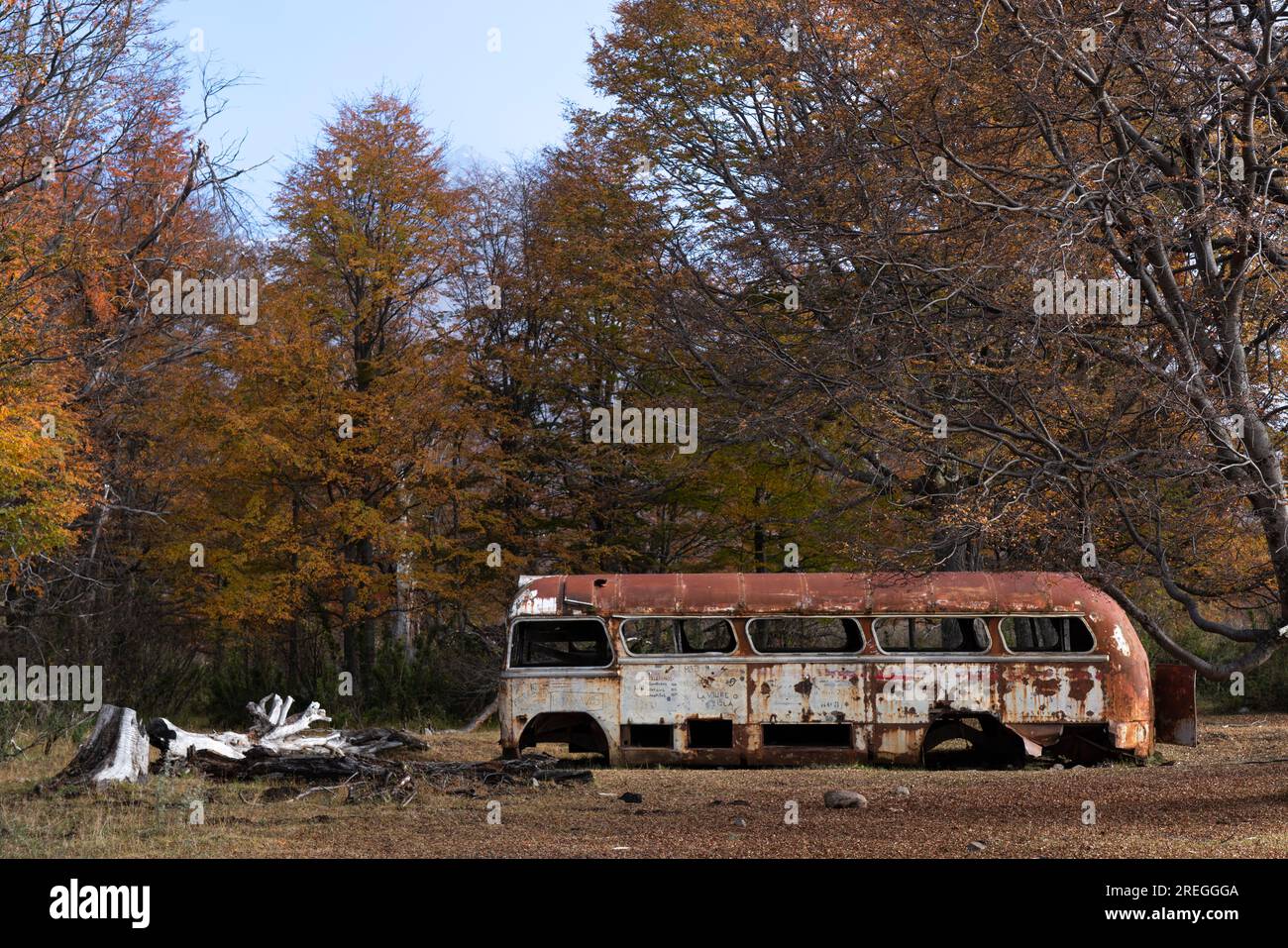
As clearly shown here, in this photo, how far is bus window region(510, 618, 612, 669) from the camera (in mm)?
17156

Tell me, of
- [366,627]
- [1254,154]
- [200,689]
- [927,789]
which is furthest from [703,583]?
[200,689]

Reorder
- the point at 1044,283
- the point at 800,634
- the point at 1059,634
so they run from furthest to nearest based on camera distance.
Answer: the point at 800,634
the point at 1059,634
the point at 1044,283

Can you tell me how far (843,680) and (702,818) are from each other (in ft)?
17.3

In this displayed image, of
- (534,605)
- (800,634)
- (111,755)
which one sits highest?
(534,605)

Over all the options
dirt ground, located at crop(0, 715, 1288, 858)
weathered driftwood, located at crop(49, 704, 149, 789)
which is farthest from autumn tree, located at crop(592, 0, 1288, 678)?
weathered driftwood, located at crop(49, 704, 149, 789)

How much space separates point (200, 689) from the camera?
87.1 ft

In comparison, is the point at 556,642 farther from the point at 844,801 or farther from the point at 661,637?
the point at 844,801

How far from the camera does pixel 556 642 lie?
698 inches

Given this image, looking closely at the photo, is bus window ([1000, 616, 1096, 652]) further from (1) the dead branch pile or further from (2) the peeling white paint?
(1) the dead branch pile

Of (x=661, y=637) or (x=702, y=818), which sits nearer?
(x=702, y=818)

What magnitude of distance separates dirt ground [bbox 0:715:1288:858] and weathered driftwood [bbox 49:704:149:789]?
0.45 m

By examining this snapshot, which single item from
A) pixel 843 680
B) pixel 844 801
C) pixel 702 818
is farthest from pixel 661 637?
pixel 702 818

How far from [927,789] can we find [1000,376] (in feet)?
14.9

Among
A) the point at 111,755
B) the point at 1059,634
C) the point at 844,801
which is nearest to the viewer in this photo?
the point at 844,801
